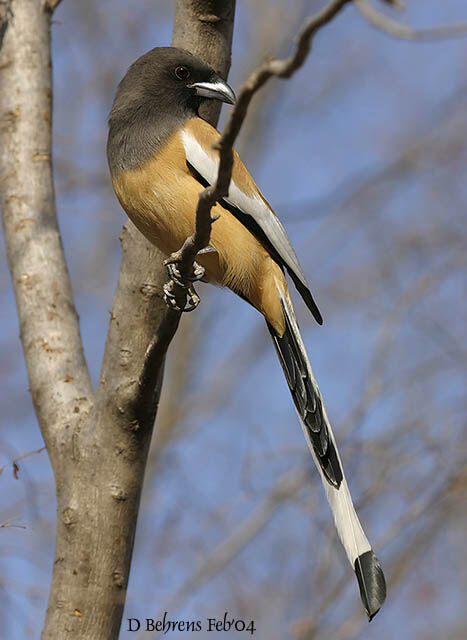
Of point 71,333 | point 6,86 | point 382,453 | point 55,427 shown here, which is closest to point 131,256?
point 71,333

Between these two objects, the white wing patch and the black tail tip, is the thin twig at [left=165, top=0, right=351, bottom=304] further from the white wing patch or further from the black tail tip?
the black tail tip

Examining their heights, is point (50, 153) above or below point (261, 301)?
above

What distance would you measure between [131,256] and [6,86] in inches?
Result: 58.4

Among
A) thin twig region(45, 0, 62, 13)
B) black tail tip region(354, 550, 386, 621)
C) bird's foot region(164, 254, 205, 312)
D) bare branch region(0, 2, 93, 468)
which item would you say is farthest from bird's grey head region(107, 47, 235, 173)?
black tail tip region(354, 550, 386, 621)

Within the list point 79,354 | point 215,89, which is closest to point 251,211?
point 215,89

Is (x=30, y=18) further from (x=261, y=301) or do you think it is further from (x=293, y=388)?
(x=293, y=388)

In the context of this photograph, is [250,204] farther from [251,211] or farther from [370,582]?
[370,582]

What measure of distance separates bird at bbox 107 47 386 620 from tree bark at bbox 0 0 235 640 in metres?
0.20

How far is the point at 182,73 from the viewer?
3.90 metres

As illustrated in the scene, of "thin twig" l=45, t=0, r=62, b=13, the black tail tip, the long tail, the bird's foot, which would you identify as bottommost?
the black tail tip

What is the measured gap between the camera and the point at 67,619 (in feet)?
10.1

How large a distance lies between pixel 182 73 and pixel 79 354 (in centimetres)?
141

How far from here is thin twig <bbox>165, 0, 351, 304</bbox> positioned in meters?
1.72

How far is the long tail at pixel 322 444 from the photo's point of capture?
3.21 m
